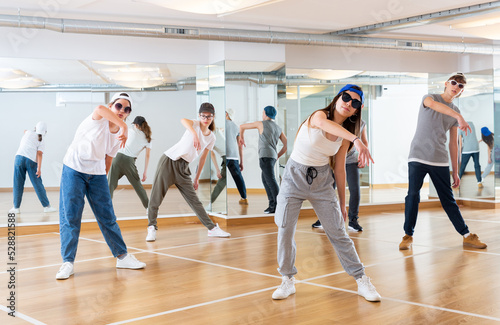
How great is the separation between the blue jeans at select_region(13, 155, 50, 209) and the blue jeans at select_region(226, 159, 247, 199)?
2510 millimetres

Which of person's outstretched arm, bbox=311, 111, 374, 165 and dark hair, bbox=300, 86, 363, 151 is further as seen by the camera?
dark hair, bbox=300, 86, 363, 151

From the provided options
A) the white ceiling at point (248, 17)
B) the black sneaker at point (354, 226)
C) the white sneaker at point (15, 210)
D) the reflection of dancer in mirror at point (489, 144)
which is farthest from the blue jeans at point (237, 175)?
the reflection of dancer in mirror at point (489, 144)

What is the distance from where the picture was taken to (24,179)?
750 centimetres

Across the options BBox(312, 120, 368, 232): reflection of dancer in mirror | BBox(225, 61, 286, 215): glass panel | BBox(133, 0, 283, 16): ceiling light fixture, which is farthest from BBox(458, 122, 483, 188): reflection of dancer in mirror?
BBox(133, 0, 283, 16): ceiling light fixture

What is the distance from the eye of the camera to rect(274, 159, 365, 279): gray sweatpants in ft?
12.6

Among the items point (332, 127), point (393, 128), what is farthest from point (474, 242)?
point (393, 128)

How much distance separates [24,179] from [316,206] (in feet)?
A: 16.3

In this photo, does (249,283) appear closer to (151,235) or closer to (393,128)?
(151,235)

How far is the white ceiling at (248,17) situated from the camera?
6625mm

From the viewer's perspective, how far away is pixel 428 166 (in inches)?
223

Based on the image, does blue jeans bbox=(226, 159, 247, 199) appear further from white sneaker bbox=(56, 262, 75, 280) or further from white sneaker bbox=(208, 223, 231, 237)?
white sneaker bbox=(56, 262, 75, 280)

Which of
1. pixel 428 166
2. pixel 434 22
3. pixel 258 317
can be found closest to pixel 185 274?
pixel 258 317

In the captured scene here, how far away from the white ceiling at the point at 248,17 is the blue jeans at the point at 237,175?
1.30 m

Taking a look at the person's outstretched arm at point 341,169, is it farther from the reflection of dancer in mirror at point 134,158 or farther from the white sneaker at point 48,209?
the white sneaker at point 48,209
